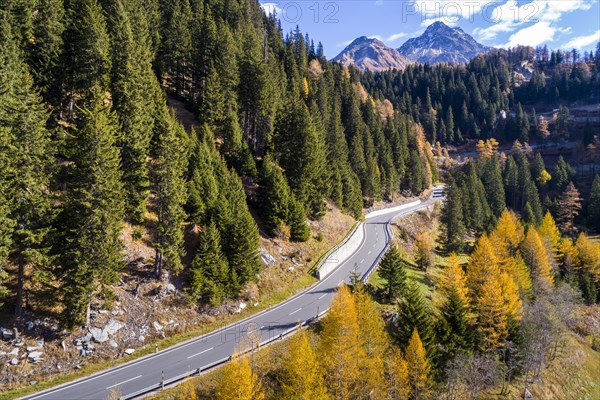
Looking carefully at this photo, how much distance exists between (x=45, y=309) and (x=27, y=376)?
4.84m

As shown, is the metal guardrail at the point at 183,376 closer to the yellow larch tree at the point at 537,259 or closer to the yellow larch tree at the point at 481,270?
the yellow larch tree at the point at 481,270

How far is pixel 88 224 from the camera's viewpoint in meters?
25.2

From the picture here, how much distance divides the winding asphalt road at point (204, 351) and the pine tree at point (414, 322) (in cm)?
746

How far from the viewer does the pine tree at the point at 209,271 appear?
3103 cm

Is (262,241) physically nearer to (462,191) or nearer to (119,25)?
(119,25)

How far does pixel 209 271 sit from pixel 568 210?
3914 inches

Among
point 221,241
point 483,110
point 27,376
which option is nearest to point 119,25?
point 221,241

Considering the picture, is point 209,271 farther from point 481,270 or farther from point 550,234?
point 550,234

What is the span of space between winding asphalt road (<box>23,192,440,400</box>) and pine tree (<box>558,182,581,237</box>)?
79321 mm

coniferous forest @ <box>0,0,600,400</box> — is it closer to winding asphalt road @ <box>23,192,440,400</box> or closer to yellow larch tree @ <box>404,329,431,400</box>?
Answer: yellow larch tree @ <box>404,329,431,400</box>

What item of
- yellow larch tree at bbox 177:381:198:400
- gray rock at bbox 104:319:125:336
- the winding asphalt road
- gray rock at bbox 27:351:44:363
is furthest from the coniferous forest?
the winding asphalt road

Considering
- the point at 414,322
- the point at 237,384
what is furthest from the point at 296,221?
the point at 237,384

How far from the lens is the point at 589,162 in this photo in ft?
413

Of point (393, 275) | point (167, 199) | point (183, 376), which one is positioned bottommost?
point (183, 376)
